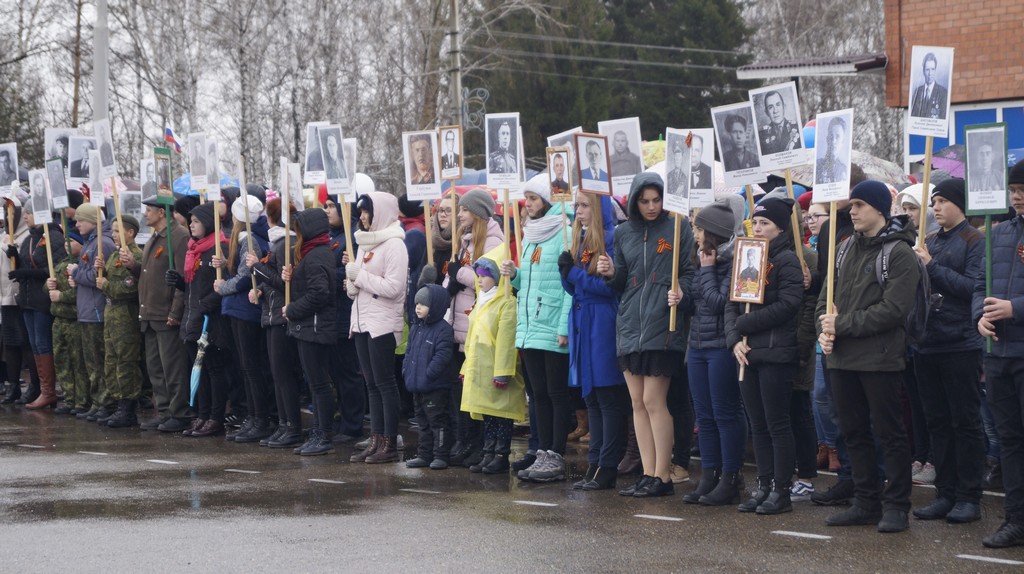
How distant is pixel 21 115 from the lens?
2644 cm

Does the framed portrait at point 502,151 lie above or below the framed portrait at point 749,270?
above

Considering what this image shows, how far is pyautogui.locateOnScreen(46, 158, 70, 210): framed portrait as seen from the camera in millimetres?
14352

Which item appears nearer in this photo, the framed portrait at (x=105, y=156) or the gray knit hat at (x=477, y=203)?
the gray knit hat at (x=477, y=203)

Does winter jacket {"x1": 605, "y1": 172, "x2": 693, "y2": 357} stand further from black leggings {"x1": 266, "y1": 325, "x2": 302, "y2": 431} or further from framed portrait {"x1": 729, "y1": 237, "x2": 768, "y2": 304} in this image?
black leggings {"x1": 266, "y1": 325, "x2": 302, "y2": 431}

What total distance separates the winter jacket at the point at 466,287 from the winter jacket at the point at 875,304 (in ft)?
11.3

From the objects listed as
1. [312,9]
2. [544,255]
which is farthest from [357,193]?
[312,9]

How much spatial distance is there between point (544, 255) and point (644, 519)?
7.64 ft

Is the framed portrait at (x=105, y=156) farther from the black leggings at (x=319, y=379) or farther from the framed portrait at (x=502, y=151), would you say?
the framed portrait at (x=502, y=151)

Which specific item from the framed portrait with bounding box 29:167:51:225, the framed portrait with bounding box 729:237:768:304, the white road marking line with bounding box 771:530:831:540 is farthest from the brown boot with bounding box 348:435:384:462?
the framed portrait with bounding box 29:167:51:225

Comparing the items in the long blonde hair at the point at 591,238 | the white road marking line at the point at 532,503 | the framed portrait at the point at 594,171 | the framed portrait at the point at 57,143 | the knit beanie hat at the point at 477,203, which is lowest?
the white road marking line at the point at 532,503

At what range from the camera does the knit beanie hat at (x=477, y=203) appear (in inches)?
419

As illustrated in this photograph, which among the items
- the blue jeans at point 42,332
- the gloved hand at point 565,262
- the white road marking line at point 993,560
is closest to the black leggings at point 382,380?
the gloved hand at point 565,262

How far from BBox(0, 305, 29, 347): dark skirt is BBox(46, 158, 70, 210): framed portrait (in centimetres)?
178

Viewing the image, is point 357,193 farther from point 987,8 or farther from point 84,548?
point 987,8
